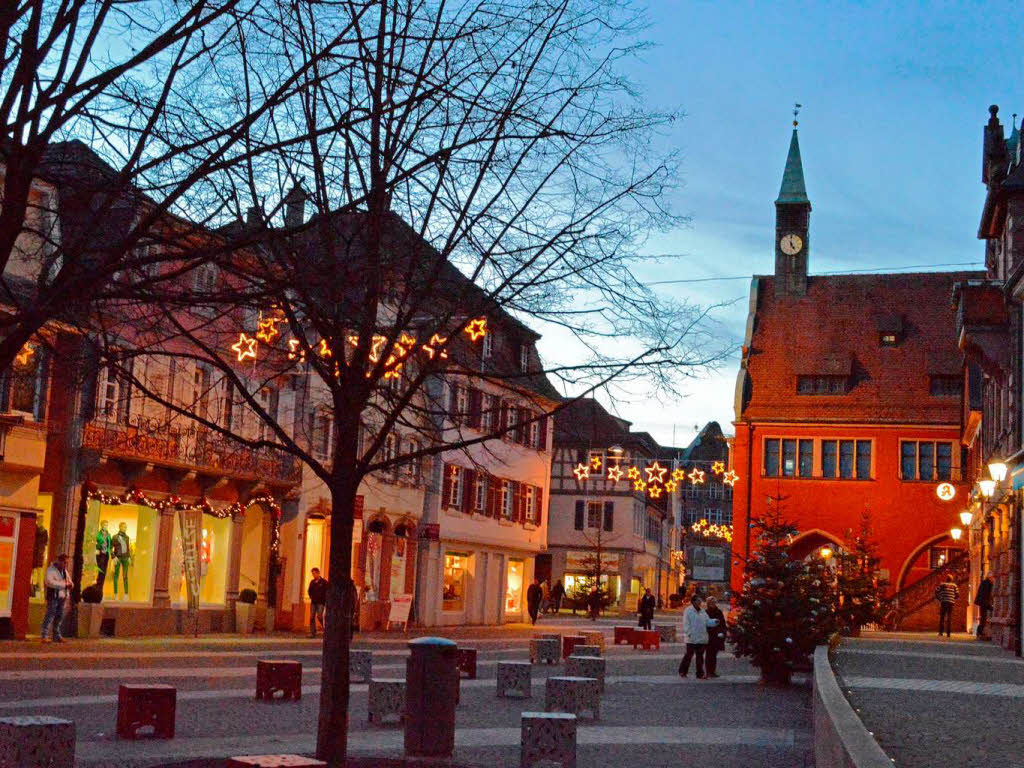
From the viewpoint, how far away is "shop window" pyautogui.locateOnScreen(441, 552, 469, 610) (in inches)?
2009

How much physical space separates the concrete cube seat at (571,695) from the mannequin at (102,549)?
1850 cm

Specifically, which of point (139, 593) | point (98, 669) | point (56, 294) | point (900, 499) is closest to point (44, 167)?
point (56, 294)

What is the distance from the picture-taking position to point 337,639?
11062 mm

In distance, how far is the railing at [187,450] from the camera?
107 ft

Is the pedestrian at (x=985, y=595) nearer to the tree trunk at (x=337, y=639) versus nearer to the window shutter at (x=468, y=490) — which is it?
the window shutter at (x=468, y=490)

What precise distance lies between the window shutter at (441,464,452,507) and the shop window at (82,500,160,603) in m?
15.3

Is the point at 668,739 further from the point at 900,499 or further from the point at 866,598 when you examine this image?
the point at 900,499

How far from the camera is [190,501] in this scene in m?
36.3

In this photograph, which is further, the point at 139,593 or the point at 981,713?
the point at 139,593

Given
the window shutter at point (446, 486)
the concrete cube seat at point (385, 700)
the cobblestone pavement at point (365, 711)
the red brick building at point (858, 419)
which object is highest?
the red brick building at point (858, 419)

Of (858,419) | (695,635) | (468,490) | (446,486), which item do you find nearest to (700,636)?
(695,635)

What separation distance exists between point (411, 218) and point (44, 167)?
3.39 m

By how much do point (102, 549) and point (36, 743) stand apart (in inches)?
951

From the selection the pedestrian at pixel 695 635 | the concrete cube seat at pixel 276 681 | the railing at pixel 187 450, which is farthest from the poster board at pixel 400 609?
the concrete cube seat at pixel 276 681
